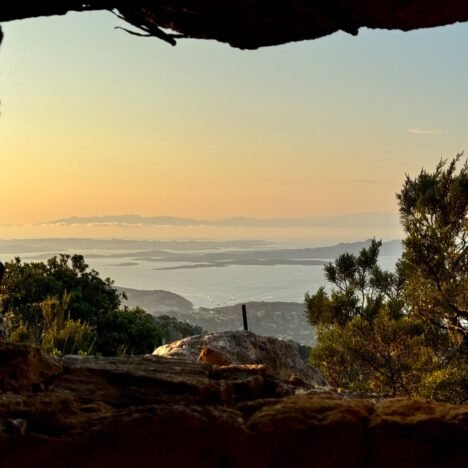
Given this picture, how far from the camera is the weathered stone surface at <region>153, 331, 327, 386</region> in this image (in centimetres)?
917

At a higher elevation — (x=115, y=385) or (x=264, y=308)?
(x=115, y=385)

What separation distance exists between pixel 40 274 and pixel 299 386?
17.7m

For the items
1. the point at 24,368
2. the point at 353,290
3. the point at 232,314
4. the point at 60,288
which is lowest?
the point at 232,314

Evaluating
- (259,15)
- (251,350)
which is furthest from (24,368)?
(251,350)

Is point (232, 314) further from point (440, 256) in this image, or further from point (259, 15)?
point (259, 15)

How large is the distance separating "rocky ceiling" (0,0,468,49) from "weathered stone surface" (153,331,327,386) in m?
5.52

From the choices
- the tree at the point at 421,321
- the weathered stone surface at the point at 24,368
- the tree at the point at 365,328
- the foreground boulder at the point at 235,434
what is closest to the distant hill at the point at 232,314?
the tree at the point at 365,328

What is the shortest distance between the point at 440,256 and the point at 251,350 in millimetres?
3712

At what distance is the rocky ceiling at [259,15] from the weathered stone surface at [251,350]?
5517 mm

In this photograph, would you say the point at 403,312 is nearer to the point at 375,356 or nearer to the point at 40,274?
the point at 375,356

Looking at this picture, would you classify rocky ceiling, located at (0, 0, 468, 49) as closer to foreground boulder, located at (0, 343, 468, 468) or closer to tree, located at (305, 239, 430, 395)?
foreground boulder, located at (0, 343, 468, 468)

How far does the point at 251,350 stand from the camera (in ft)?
31.9

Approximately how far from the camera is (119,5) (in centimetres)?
422

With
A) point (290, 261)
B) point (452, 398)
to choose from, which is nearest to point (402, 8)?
point (452, 398)
